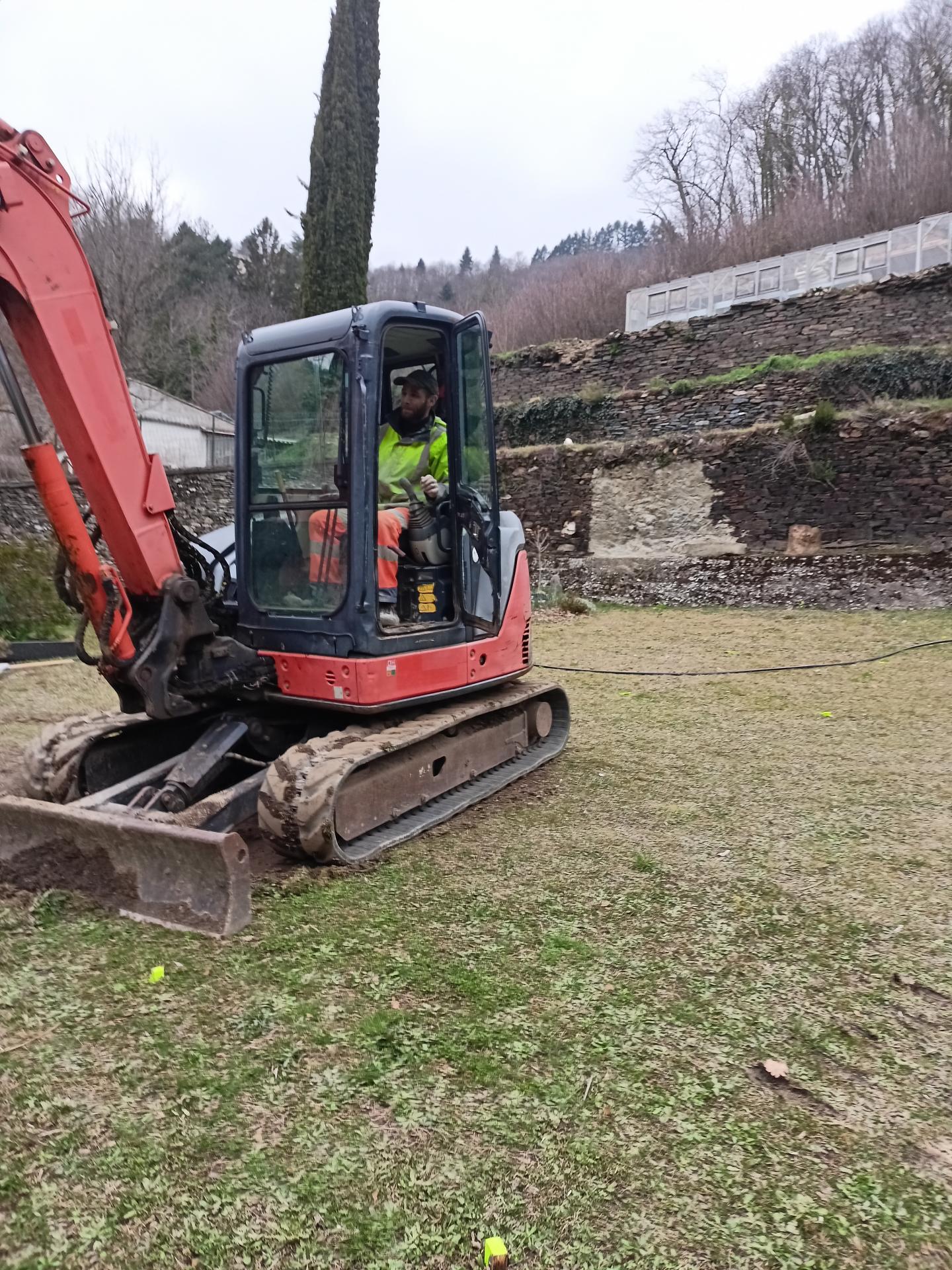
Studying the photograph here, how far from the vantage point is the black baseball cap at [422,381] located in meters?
4.17

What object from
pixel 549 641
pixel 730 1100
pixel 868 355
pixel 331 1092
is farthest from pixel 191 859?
pixel 868 355

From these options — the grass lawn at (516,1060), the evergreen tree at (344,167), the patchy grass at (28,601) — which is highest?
the evergreen tree at (344,167)

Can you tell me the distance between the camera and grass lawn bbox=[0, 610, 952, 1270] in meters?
1.71

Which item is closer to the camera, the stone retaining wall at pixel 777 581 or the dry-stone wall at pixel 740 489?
the stone retaining wall at pixel 777 581

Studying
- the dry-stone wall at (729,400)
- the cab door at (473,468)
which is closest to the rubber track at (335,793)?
the cab door at (473,468)

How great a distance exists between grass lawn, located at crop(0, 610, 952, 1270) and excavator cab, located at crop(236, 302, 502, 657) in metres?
1.01

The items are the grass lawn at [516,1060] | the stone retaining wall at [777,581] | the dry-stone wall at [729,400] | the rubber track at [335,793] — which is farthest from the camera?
the dry-stone wall at [729,400]

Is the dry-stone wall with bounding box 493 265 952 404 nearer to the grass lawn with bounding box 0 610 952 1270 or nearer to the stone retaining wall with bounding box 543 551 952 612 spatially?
the stone retaining wall with bounding box 543 551 952 612

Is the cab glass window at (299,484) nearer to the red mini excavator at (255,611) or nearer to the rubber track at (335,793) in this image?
the red mini excavator at (255,611)

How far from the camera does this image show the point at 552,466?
15.6 m

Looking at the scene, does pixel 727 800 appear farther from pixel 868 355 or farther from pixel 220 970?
pixel 868 355

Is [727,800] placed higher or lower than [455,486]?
lower

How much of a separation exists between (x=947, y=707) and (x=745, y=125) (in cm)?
3610

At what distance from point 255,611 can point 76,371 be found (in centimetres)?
119
